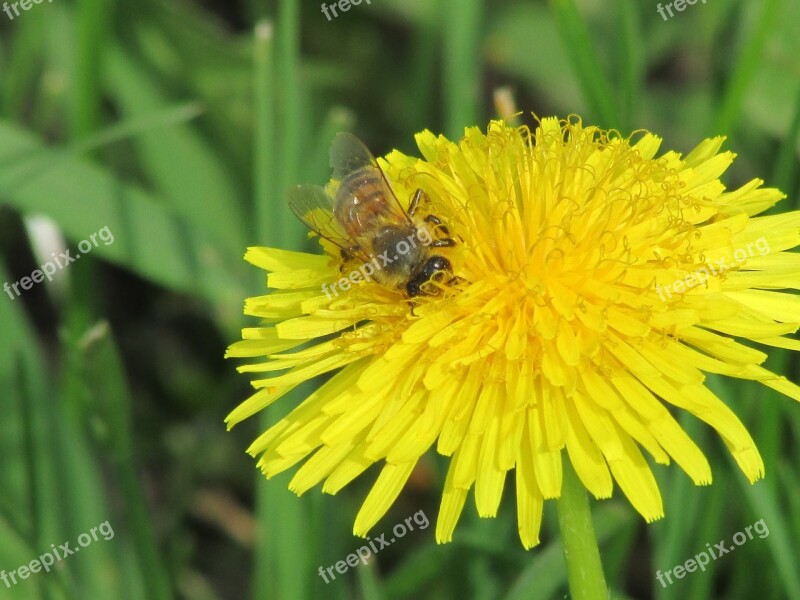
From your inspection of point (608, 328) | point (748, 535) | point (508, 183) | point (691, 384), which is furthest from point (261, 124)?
point (748, 535)

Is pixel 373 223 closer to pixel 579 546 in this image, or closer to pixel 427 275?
pixel 427 275

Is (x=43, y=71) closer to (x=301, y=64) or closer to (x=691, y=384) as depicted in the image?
(x=301, y=64)

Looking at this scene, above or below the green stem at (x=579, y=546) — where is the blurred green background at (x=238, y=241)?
above

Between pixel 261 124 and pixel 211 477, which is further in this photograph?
pixel 211 477

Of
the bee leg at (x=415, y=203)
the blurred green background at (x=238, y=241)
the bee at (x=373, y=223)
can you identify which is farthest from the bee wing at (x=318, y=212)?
the blurred green background at (x=238, y=241)

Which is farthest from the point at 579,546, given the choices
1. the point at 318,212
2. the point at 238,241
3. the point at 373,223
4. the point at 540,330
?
the point at 238,241

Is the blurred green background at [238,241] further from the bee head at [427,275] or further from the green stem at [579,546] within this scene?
the bee head at [427,275]

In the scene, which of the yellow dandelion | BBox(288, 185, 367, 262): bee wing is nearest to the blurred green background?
BBox(288, 185, 367, 262): bee wing
